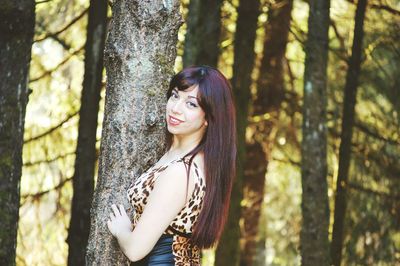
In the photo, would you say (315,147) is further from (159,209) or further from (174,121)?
(159,209)

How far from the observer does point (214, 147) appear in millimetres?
4188

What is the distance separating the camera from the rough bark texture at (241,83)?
385 inches

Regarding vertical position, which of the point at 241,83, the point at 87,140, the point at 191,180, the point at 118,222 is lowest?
the point at 118,222

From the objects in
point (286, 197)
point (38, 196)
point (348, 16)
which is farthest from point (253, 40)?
point (286, 197)

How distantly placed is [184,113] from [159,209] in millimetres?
585

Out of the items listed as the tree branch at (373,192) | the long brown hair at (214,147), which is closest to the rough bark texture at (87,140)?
the long brown hair at (214,147)

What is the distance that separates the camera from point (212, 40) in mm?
9812

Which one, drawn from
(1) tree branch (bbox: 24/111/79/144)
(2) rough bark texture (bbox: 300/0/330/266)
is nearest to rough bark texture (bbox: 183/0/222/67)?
(2) rough bark texture (bbox: 300/0/330/266)

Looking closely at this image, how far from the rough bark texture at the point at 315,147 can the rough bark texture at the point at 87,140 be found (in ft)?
7.51

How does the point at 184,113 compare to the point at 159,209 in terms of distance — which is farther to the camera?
the point at 184,113

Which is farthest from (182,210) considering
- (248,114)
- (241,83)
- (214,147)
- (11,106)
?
(248,114)

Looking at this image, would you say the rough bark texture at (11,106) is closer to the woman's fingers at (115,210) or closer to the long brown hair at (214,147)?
the woman's fingers at (115,210)

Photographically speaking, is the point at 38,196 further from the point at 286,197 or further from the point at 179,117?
the point at 179,117

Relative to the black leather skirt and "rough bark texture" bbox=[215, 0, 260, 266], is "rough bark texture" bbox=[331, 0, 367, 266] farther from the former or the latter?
the black leather skirt
